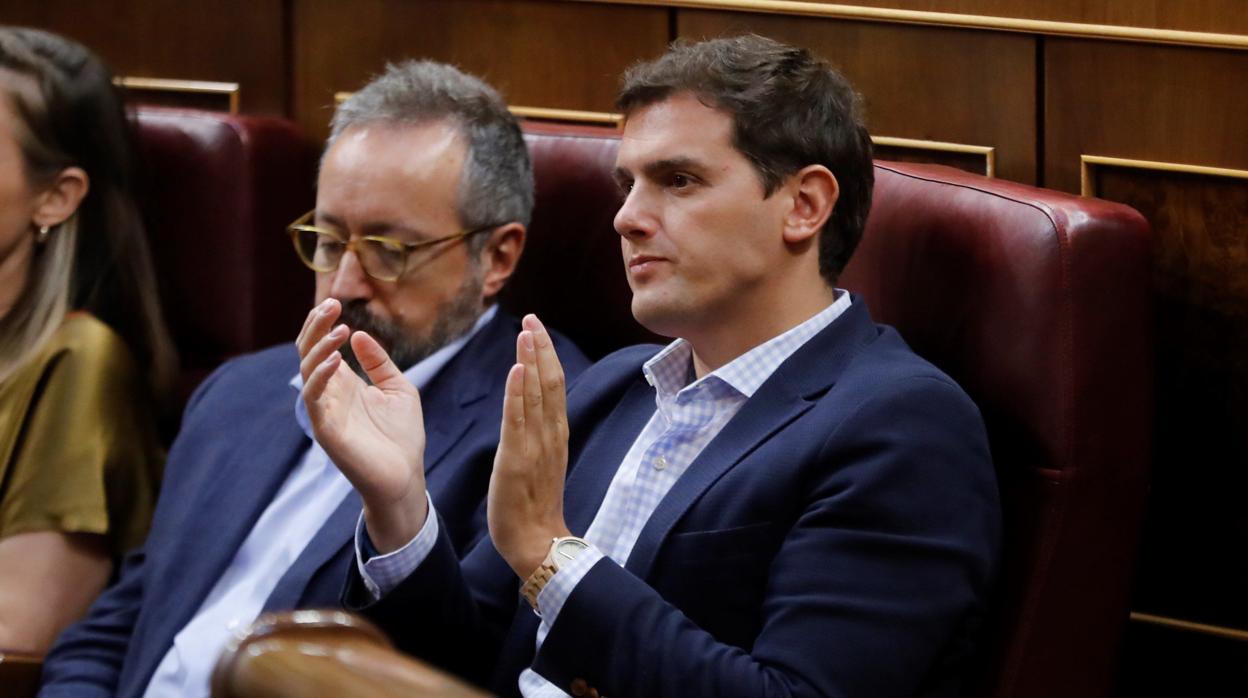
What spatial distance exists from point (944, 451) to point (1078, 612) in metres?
0.24

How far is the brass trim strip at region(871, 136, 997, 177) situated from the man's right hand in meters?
0.66

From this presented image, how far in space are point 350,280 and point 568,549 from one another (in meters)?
0.68

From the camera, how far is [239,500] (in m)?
2.10

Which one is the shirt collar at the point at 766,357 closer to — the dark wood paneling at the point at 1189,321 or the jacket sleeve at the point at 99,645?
the dark wood paneling at the point at 1189,321

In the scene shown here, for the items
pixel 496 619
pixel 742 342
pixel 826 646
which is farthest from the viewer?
pixel 496 619

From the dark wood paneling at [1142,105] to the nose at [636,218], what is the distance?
532 mm

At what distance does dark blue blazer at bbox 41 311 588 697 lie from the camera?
1.97 metres

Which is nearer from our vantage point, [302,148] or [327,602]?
[327,602]

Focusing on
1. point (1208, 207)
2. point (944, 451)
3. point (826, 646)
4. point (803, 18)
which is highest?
point (803, 18)

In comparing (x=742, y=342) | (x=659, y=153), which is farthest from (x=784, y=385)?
(x=659, y=153)

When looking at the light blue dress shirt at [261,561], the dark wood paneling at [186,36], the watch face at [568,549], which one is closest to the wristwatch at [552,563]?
the watch face at [568,549]

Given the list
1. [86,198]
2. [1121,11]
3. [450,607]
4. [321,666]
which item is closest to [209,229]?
[86,198]

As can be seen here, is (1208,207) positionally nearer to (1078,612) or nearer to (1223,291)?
(1223,291)

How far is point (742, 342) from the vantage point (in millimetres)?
1715
